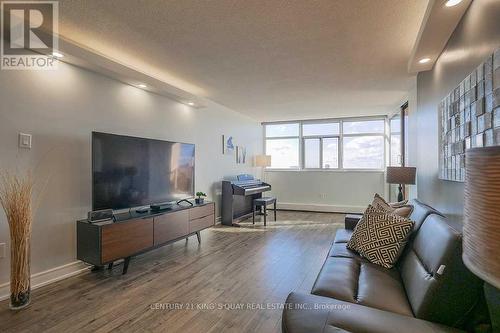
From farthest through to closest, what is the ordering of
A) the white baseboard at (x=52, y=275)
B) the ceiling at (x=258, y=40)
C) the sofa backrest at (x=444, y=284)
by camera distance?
the white baseboard at (x=52, y=275)
the ceiling at (x=258, y=40)
the sofa backrest at (x=444, y=284)

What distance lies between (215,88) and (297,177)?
12.5 feet

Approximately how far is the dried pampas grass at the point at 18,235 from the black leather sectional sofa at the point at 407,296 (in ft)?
7.57

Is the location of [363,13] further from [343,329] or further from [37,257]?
[37,257]

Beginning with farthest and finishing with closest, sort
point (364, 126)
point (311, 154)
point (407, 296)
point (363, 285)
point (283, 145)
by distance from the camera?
point (283, 145) < point (311, 154) < point (364, 126) < point (363, 285) < point (407, 296)

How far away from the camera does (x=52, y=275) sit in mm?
2666

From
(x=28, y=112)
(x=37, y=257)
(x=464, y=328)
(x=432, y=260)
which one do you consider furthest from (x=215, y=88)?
(x=464, y=328)

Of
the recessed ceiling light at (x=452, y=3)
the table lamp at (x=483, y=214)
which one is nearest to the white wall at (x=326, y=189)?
the recessed ceiling light at (x=452, y=3)

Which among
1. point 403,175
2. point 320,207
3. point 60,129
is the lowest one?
point 320,207

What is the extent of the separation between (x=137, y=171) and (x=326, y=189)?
16.4 feet

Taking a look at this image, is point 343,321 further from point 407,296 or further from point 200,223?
point 200,223

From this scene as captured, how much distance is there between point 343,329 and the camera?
104cm

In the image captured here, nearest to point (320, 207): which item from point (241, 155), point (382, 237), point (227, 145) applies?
point (241, 155)

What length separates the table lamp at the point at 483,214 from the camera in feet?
1.65

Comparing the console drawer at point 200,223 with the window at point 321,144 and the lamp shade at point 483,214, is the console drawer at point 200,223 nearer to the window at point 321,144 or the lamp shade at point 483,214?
the lamp shade at point 483,214
